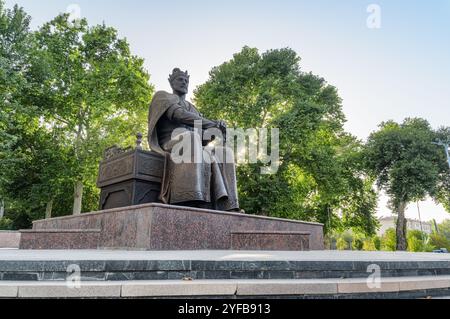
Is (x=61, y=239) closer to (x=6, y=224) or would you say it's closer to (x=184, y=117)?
(x=184, y=117)

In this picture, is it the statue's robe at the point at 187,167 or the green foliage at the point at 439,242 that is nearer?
the statue's robe at the point at 187,167

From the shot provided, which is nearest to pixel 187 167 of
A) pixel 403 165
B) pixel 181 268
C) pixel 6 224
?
pixel 181 268

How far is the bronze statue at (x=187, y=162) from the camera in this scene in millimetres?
6414

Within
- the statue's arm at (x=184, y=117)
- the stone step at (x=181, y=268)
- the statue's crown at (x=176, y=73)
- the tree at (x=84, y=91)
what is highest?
the tree at (x=84, y=91)

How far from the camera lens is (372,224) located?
2431cm

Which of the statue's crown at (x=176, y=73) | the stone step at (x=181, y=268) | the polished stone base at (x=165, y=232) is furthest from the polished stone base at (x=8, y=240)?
the stone step at (x=181, y=268)

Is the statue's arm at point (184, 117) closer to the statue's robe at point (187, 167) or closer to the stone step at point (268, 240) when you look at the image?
the statue's robe at point (187, 167)

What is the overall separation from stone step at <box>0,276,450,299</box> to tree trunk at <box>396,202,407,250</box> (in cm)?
2724

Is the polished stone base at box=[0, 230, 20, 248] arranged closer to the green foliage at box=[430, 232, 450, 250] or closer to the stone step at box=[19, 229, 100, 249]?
the stone step at box=[19, 229, 100, 249]

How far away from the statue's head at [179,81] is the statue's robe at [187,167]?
0.28 meters

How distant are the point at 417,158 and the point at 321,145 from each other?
8.73m

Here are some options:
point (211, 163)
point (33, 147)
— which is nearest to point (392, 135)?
point (211, 163)
